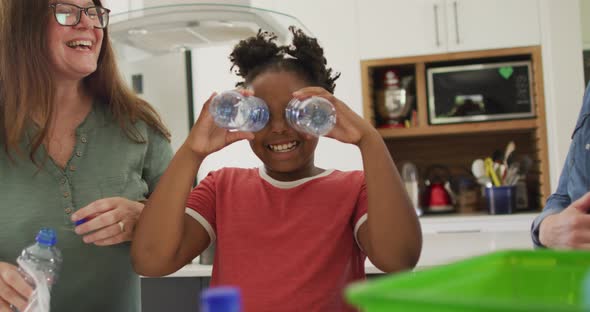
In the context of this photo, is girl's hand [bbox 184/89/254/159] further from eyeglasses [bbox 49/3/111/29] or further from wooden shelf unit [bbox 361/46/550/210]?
wooden shelf unit [bbox 361/46/550/210]

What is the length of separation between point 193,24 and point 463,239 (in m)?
1.28

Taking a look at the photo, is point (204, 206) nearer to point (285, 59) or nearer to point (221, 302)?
point (285, 59)

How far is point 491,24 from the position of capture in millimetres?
3023

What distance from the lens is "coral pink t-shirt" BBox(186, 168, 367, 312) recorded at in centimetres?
110

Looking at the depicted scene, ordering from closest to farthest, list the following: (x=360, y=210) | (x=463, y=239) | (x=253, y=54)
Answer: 1. (x=360, y=210)
2. (x=253, y=54)
3. (x=463, y=239)

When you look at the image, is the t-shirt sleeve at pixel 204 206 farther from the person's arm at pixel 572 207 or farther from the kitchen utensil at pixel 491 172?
the kitchen utensil at pixel 491 172

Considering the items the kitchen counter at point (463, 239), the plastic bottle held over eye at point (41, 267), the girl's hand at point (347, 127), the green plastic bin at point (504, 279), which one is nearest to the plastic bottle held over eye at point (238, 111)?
the girl's hand at point (347, 127)

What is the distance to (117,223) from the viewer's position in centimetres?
107

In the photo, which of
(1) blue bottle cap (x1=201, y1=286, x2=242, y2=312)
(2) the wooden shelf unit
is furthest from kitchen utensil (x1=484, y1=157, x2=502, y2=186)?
(1) blue bottle cap (x1=201, y1=286, x2=242, y2=312)

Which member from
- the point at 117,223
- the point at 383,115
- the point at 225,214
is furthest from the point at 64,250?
the point at 383,115

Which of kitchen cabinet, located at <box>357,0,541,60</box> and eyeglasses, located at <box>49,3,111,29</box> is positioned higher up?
kitchen cabinet, located at <box>357,0,541,60</box>

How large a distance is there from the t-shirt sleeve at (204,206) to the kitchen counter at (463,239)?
0.49 meters

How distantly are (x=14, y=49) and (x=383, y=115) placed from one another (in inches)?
91.9

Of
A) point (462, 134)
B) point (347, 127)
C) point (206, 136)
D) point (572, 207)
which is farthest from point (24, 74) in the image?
point (462, 134)
